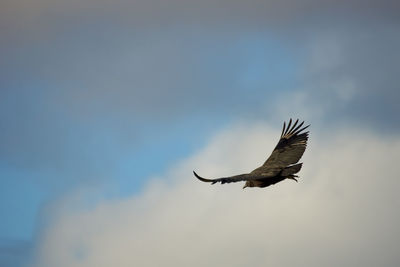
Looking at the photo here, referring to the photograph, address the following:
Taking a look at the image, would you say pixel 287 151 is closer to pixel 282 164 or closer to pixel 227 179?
pixel 282 164

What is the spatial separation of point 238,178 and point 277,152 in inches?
330

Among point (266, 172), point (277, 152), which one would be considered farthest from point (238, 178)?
point (277, 152)

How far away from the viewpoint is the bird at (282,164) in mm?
41406

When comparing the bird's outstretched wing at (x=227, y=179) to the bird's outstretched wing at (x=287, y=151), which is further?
the bird's outstretched wing at (x=287, y=151)

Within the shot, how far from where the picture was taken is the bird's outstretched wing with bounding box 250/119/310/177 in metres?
44.4

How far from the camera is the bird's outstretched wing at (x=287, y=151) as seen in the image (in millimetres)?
44400

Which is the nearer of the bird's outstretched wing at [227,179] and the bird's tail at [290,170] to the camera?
the bird's outstretched wing at [227,179]

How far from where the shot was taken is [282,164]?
45219 mm

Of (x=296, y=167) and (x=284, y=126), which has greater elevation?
(x=284, y=126)

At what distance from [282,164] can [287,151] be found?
2.14 metres

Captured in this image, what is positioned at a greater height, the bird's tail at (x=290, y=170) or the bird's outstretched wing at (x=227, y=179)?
the bird's tail at (x=290, y=170)

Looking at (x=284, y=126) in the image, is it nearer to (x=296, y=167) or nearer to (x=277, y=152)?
(x=277, y=152)

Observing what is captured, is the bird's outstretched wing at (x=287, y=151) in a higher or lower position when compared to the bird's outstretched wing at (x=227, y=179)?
higher

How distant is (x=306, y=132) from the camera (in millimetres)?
48875
